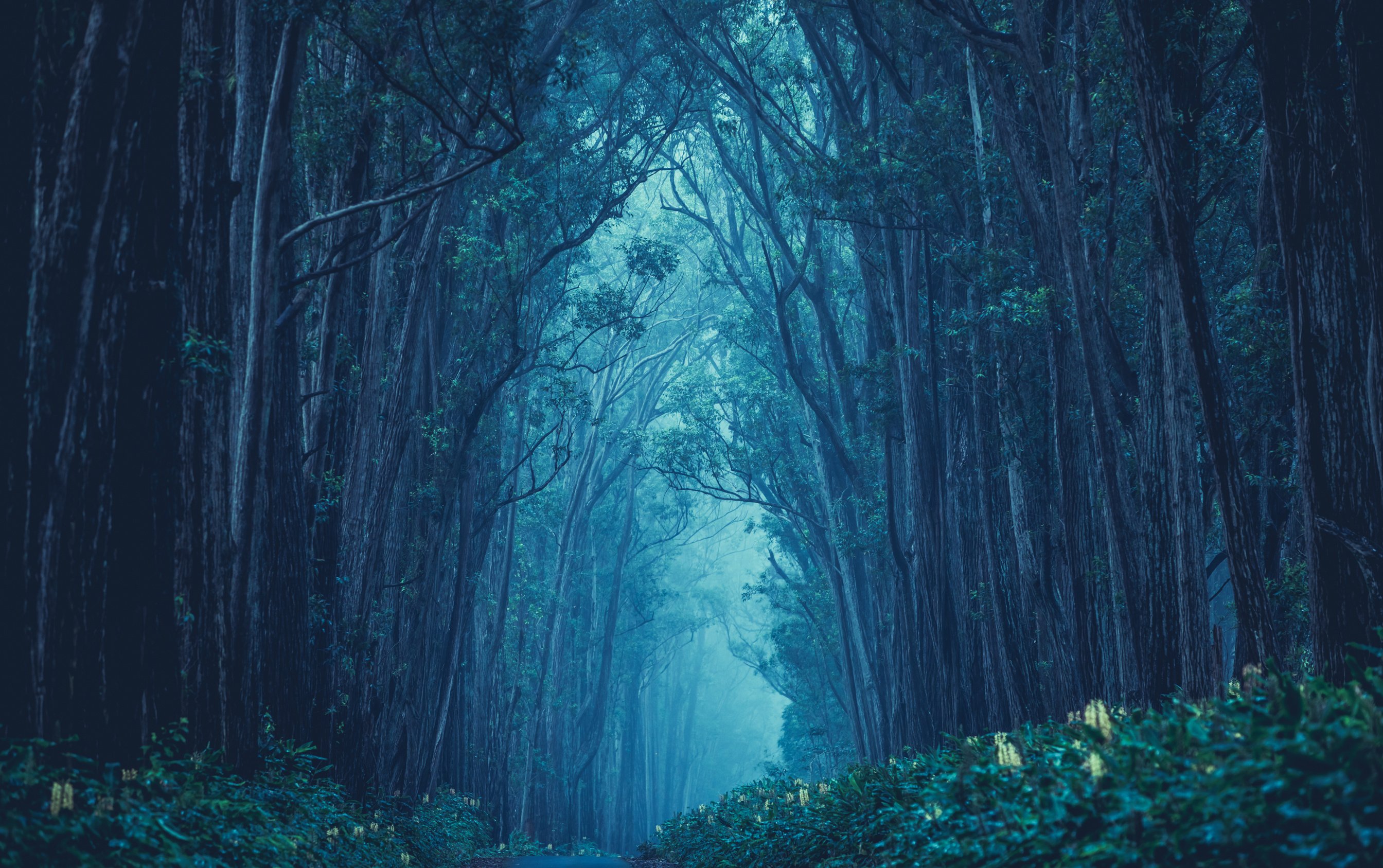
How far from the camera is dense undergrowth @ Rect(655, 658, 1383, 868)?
10.6 feet

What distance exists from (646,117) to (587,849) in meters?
17.3

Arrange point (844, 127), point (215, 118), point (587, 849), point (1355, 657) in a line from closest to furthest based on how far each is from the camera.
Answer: point (1355, 657)
point (215, 118)
point (844, 127)
point (587, 849)

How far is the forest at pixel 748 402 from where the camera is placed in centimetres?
507

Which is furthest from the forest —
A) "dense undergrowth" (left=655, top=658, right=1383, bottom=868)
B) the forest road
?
the forest road

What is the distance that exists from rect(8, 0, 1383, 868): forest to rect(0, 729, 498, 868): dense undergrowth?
0.03m

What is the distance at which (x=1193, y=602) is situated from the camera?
8.29 metres

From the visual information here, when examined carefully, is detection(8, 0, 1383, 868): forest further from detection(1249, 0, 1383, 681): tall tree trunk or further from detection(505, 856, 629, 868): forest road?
detection(505, 856, 629, 868): forest road

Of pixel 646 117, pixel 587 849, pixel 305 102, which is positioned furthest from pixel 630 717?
pixel 305 102

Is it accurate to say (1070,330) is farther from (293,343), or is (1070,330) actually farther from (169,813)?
(169,813)

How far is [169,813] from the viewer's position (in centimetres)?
513

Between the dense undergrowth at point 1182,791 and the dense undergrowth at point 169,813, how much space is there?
3567 mm

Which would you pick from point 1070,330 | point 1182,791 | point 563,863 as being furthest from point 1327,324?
point 563,863

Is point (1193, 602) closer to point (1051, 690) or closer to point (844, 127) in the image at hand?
point (1051, 690)

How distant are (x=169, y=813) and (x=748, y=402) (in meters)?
20.1
